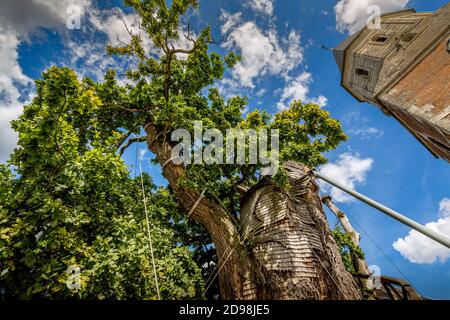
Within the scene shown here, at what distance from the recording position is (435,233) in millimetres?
2877

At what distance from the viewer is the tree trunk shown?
6328 millimetres

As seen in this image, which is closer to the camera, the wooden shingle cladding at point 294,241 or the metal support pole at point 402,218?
the metal support pole at point 402,218

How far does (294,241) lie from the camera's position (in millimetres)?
6988

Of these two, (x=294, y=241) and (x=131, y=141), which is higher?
→ (x=131, y=141)

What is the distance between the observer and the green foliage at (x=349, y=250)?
1020cm

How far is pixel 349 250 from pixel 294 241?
558cm

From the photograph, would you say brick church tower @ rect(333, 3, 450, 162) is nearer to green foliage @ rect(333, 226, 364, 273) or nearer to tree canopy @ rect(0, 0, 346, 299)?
tree canopy @ rect(0, 0, 346, 299)

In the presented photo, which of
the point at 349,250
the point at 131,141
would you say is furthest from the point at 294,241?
the point at 131,141

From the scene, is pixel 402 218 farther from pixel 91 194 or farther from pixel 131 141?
pixel 131 141

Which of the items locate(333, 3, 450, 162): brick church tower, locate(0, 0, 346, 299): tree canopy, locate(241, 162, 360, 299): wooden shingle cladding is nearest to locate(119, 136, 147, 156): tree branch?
locate(0, 0, 346, 299): tree canopy

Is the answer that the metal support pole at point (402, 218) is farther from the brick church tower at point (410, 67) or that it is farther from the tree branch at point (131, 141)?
the tree branch at point (131, 141)

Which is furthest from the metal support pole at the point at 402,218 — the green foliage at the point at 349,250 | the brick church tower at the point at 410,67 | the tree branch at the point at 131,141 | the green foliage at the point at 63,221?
the tree branch at the point at 131,141
